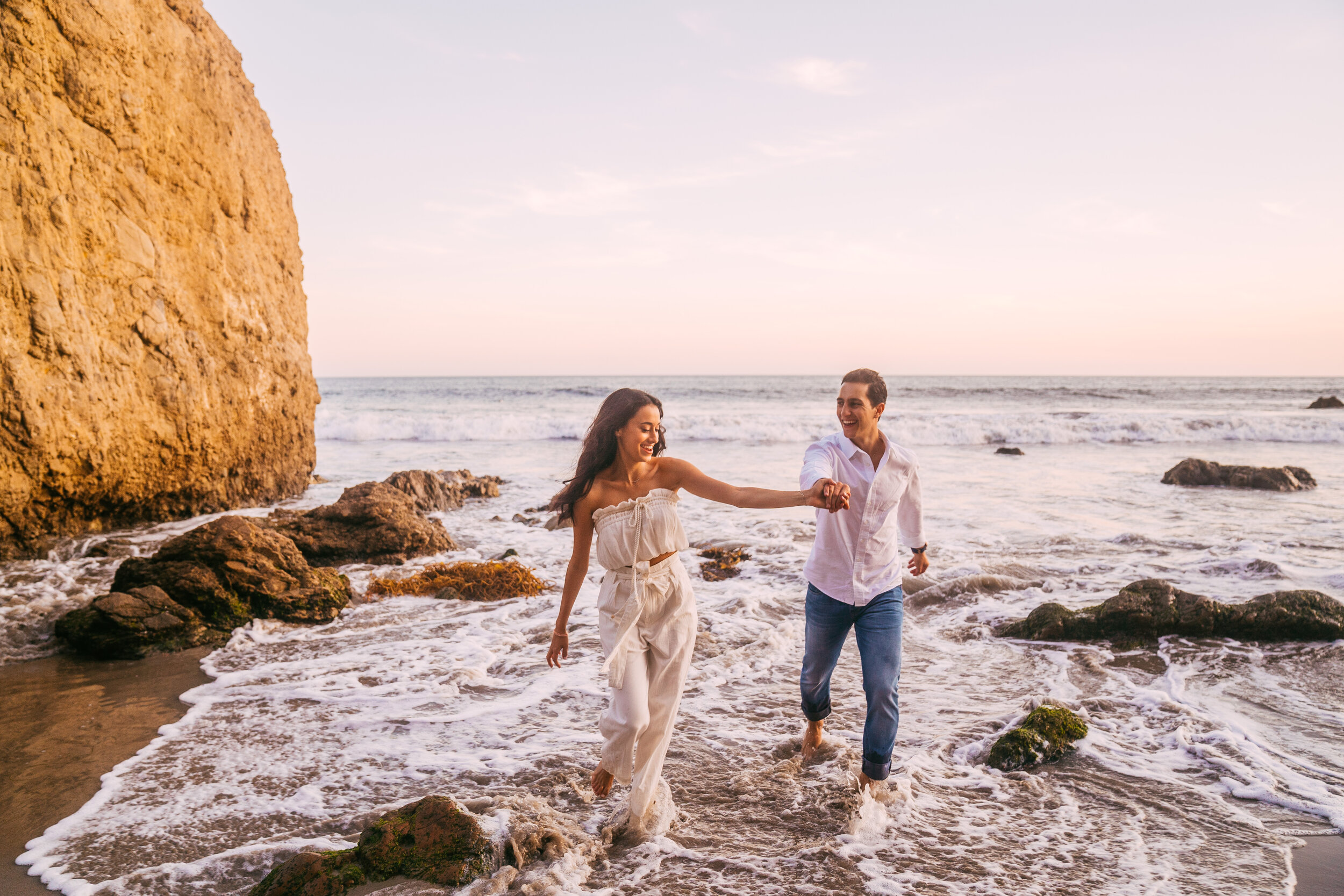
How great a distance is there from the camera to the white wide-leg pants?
3.52 metres

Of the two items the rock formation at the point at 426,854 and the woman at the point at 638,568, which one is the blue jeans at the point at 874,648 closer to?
the woman at the point at 638,568

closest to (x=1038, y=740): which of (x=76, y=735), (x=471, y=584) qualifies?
(x=471, y=584)

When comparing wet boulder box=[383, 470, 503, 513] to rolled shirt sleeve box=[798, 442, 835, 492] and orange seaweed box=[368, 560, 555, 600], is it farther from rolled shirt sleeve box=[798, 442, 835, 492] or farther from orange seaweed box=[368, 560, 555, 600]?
rolled shirt sleeve box=[798, 442, 835, 492]

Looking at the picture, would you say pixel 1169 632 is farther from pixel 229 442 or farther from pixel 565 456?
pixel 565 456

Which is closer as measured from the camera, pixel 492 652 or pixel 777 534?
pixel 492 652

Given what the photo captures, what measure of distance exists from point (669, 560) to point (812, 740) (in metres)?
1.74

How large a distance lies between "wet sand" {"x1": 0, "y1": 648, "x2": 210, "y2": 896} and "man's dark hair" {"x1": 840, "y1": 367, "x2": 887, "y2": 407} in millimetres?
4396

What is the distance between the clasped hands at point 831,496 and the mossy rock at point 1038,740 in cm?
229

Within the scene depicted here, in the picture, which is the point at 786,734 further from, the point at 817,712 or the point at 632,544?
the point at 632,544

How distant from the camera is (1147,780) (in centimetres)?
425

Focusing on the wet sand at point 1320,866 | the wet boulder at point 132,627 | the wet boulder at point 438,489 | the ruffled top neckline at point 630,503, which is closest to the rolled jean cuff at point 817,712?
the ruffled top neckline at point 630,503

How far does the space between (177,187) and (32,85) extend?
2.32 m

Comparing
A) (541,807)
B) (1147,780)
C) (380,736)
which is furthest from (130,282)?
(1147,780)

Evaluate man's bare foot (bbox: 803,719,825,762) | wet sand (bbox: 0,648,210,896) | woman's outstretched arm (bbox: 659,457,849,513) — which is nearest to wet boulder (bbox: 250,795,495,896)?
wet sand (bbox: 0,648,210,896)
